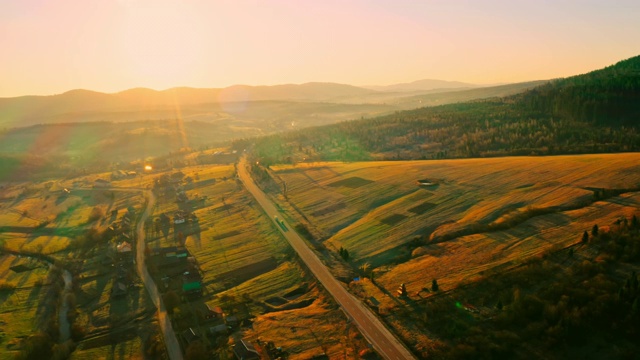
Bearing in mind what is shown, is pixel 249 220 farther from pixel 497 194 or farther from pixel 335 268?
pixel 497 194

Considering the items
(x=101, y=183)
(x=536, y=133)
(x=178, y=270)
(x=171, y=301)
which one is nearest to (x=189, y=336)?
(x=171, y=301)

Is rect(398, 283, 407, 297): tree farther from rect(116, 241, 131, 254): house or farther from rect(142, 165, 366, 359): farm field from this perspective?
rect(116, 241, 131, 254): house

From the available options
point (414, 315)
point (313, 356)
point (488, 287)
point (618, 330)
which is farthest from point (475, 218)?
point (313, 356)

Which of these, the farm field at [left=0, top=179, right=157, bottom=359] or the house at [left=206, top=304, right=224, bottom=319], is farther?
the house at [left=206, top=304, right=224, bottom=319]

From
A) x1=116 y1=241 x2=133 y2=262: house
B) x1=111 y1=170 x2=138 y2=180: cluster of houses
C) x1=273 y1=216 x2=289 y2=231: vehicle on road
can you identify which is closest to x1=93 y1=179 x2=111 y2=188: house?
x1=111 y1=170 x2=138 y2=180: cluster of houses

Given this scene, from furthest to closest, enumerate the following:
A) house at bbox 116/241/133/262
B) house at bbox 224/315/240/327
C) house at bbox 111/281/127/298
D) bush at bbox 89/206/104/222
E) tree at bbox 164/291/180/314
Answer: bush at bbox 89/206/104/222 → house at bbox 116/241/133/262 → house at bbox 111/281/127/298 → tree at bbox 164/291/180/314 → house at bbox 224/315/240/327
